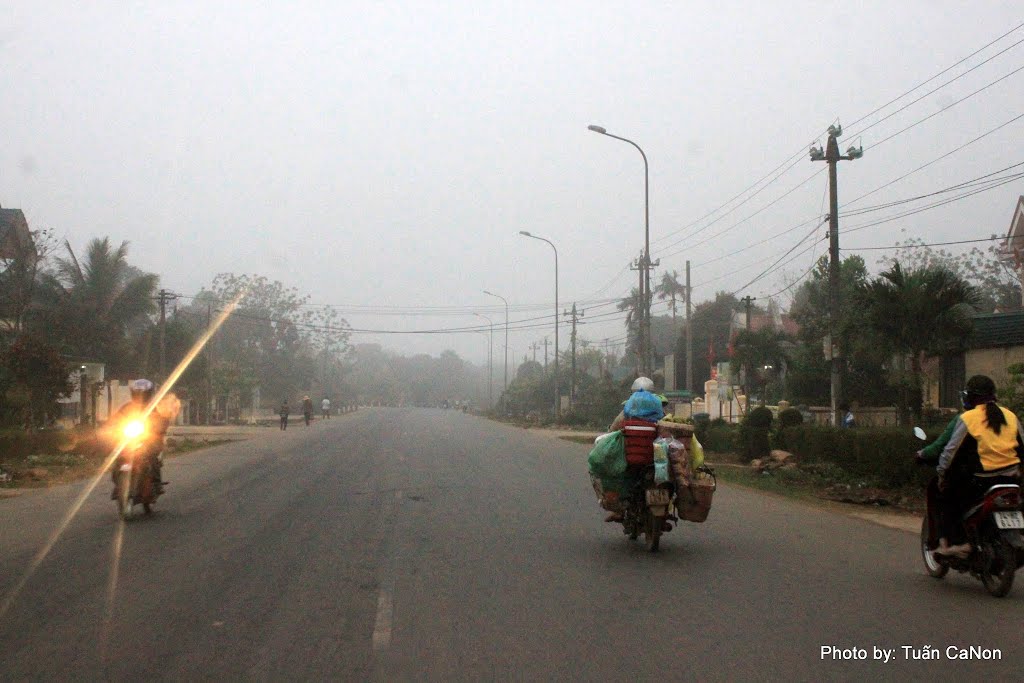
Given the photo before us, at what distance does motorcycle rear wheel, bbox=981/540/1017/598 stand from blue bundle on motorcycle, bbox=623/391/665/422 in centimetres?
337

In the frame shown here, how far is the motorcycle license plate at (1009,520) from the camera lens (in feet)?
24.0

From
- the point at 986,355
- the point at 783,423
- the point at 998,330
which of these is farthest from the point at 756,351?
the point at 783,423

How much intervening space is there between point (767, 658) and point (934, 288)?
57.7ft

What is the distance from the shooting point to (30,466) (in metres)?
21.5

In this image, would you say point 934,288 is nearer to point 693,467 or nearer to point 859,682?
point 693,467

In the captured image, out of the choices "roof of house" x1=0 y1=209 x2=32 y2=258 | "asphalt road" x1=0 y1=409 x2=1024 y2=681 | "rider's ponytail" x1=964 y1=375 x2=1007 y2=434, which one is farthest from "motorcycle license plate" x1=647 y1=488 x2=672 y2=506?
"roof of house" x1=0 y1=209 x2=32 y2=258

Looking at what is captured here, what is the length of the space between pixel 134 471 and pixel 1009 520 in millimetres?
9692

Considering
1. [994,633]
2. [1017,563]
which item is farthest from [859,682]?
[1017,563]

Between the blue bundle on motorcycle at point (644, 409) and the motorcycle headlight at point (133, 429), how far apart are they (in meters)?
6.22

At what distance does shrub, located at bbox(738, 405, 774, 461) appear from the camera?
2522 cm

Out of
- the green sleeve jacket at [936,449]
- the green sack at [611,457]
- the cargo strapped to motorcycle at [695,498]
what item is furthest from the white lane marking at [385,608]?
the green sleeve jacket at [936,449]

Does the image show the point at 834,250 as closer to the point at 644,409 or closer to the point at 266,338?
the point at 644,409

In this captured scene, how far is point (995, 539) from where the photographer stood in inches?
295

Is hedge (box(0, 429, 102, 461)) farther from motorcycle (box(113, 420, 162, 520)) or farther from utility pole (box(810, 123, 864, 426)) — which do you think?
utility pole (box(810, 123, 864, 426))
